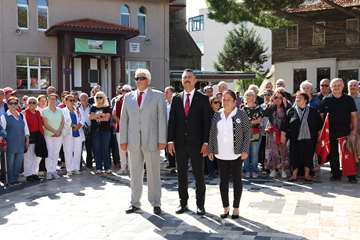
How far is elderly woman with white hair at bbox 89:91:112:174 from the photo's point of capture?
1107 cm

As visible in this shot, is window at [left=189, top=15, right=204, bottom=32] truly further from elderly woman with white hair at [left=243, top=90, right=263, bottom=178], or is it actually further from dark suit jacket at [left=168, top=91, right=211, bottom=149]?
dark suit jacket at [left=168, top=91, right=211, bottom=149]

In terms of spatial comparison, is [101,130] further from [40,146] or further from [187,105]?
[187,105]

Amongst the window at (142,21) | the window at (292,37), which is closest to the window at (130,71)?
the window at (142,21)

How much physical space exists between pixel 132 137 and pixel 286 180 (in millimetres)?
3893

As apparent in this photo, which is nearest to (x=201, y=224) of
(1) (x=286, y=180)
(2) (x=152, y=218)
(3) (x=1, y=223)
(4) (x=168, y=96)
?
(2) (x=152, y=218)

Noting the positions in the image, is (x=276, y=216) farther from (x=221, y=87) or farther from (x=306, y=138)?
(x=221, y=87)

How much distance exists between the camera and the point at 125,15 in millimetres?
29891

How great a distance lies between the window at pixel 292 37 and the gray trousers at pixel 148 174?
28109 millimetres

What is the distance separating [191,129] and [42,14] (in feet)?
72.9

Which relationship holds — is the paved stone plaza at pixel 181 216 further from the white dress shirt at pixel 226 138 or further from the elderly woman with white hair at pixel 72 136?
the elderly woman with white hair at pixel 72 136

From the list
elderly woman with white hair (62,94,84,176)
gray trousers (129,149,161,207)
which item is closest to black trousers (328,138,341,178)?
gray trousers (129,149,161,207)

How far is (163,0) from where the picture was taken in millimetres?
30844

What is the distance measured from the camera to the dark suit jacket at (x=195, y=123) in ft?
23.2

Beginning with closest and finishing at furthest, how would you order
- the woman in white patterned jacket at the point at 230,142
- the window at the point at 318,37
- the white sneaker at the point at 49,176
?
the woman in white patterned jacket at the point at 230,142, the white sneaker at the point at 49,176, the window at the point at 318,37
